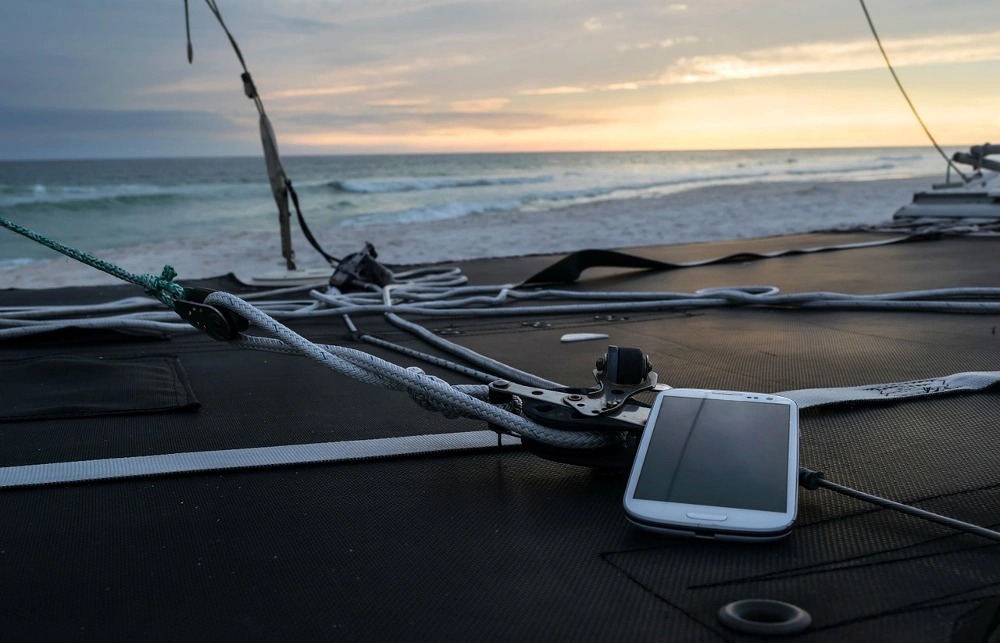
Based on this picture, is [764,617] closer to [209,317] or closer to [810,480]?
[810,480]

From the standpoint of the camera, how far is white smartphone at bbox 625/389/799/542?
878 mm

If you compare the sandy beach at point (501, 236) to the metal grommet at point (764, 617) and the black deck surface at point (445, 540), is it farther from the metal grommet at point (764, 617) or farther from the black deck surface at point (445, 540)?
the metal grommet at point (764, 617)

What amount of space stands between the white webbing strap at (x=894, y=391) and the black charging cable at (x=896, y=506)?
0.39 meters

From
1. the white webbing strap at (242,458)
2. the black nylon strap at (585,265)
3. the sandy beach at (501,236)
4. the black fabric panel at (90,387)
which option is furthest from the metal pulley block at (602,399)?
the sandy beach at (501,236)

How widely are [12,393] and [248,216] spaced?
16.9 meters

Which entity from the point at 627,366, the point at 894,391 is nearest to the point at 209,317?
the point at 627,366

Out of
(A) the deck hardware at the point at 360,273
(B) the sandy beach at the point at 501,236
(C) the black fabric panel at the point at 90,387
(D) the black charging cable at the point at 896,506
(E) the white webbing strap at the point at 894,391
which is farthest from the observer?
(B) the sandy beach at the point at 501,236

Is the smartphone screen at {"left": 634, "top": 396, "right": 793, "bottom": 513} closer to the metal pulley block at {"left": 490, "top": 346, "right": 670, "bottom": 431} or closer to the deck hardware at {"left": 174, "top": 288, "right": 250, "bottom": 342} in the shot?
the metal pulley block at {"left": 490, "top": 346, "right": 670, "bottom": 431}

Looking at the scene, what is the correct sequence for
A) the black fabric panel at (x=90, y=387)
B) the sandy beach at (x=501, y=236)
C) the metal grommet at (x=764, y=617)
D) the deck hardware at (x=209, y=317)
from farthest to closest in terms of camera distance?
the sandy beach at (x=501, y=236) → the black fabric panel at (x=90, y=387) → the deck hardware at (x=209, y=317) → the metal grommet at (x=764, y=617)

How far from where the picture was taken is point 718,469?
93 cm

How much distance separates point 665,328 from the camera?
2.23m

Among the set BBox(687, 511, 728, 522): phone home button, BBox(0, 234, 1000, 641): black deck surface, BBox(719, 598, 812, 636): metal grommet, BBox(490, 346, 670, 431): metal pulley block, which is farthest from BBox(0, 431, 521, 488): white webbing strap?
BBox(719, 598, 812, 636): metal grommet

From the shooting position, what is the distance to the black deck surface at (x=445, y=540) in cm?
77

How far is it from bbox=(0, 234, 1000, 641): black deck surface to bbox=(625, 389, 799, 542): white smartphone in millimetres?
36
